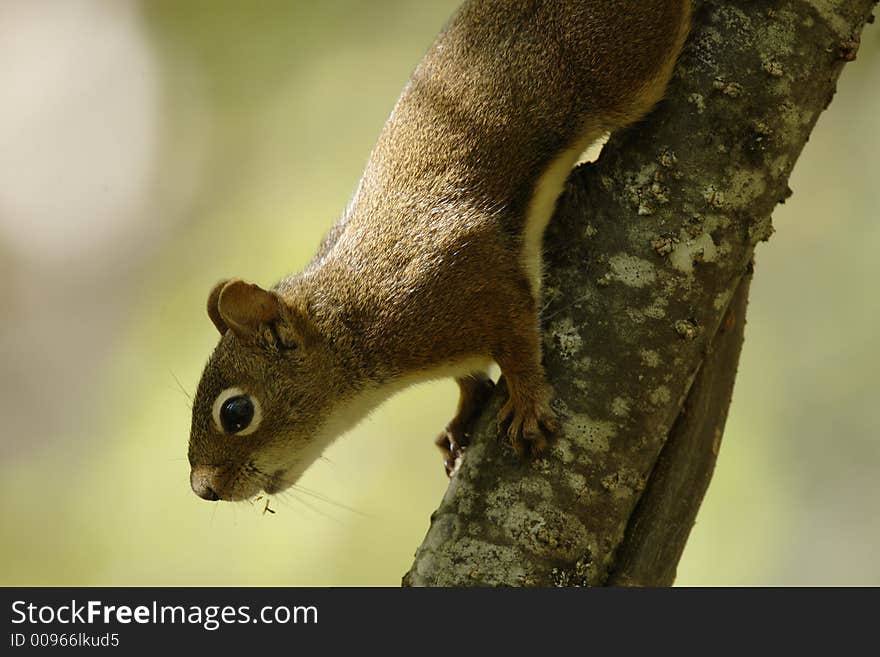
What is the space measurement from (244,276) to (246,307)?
3748mm

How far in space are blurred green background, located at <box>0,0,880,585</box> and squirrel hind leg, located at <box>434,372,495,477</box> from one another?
2400mm

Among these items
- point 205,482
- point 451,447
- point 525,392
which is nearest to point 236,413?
point 205,482

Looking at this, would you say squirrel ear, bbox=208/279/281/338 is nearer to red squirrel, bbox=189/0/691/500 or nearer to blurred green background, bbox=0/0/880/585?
red squirrel, bbox=189/0/691/500

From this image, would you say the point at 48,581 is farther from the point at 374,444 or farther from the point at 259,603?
the point at 259,603

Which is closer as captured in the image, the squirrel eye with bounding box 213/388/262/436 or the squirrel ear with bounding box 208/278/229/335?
the squirrel eye with bounding box 213/388/262/436

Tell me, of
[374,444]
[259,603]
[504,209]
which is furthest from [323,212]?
[259,603]

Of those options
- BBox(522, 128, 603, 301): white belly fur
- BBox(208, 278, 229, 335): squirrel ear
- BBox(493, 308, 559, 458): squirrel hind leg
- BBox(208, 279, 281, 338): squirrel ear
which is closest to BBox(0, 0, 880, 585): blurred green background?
BBox(208, 278, 229, 335): squirrel ear

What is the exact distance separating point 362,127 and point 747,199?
490 centimetres

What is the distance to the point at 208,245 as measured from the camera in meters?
7.10

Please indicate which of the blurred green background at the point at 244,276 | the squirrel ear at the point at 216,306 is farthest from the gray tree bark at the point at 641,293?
the blurred green background at the point at 244,276

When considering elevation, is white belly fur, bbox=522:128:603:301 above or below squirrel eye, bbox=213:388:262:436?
above

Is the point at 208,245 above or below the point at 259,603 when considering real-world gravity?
above

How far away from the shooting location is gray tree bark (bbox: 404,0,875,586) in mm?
2354

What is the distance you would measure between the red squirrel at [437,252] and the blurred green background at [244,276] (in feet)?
8.16
